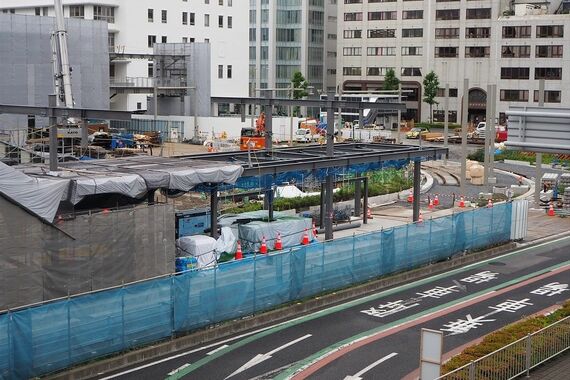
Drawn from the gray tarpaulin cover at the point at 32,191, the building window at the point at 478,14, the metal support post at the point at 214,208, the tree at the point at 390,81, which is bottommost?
the metal support post at the point at 214,208

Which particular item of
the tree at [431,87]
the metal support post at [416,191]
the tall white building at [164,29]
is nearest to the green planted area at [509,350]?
the metal support post at [416,191]

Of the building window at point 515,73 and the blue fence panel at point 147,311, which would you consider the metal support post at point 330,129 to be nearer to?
the blue fence panel at point 147,311

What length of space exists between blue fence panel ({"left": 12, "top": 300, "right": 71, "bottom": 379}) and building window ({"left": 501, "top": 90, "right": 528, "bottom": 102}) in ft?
263

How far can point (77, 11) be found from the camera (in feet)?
247

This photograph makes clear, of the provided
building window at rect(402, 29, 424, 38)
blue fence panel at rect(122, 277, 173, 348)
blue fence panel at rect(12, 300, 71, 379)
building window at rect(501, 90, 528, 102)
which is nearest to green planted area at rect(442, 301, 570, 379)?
blue fence panel at rect(122, 277, 173, 348)

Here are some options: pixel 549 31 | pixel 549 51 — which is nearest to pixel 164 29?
pixel 549 31

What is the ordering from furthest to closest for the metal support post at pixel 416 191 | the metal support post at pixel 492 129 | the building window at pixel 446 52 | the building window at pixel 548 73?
the building window at pixel 446 52
the building window at pixel 548 73
the metal support post at pixel 492 129
the metal support post at pixel 416 191

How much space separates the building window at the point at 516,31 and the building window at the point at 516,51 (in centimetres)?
117

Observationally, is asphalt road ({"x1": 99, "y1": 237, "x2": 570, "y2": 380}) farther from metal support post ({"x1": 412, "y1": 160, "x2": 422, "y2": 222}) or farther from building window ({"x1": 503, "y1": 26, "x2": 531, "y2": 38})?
building window ({"x1": 503, "y1": 26, "x2": 531, "y2": 38})

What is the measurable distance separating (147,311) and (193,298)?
1.37 meters

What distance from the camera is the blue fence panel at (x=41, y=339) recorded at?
1633cm

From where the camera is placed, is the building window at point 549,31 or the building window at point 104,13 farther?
the building window at point 549,31

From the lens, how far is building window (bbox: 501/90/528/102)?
90369 mm

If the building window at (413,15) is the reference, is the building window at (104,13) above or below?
below
